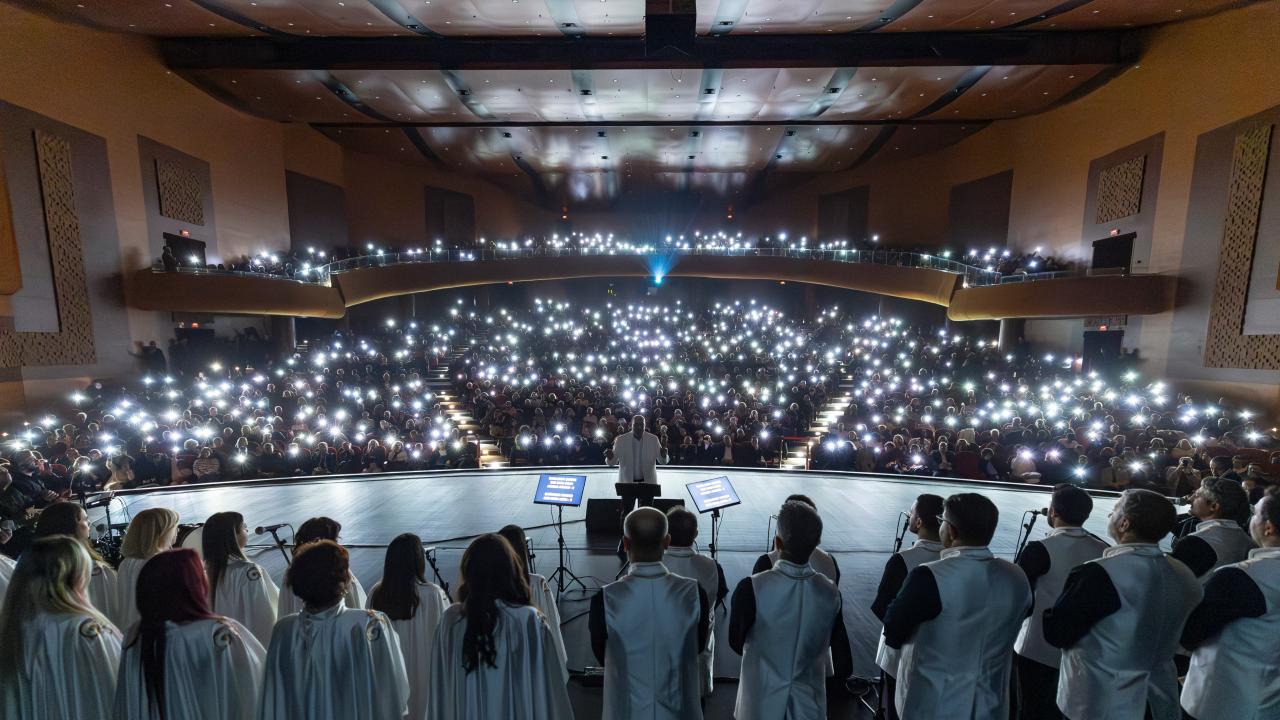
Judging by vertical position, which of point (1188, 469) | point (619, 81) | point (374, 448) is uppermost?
point (619, 81)

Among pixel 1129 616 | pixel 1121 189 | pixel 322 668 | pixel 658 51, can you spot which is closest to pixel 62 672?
pixel 322 668

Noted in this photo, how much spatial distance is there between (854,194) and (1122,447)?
21021mm

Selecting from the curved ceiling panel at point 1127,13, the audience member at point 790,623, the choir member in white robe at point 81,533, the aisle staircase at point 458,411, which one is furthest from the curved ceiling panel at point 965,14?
the choir member in white robe at point 81,533

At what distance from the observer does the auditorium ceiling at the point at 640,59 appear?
12.7 m

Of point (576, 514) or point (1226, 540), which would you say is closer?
point (1226, 540)

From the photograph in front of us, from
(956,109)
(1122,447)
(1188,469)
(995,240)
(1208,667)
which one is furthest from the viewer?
(995,240)

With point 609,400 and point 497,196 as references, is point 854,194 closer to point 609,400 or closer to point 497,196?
point 497,196

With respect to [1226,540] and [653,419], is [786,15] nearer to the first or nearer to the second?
[653,419]

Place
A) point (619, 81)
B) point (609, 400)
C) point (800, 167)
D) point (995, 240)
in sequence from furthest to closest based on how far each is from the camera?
point (800, 167) → point (995, 240) → point (619, 81) → point (609, 400)

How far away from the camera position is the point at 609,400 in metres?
11.4

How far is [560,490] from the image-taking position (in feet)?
15.4

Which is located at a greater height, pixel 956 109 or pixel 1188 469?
pixel 956 109

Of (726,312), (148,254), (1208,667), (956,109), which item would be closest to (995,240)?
(956,109)

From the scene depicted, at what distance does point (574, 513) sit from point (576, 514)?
0.05m
